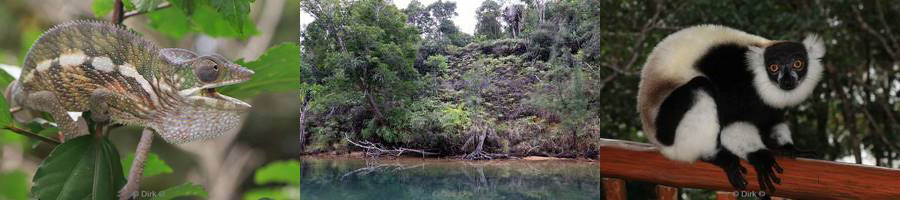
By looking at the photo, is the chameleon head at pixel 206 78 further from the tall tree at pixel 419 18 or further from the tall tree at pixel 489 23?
the tall tree at pixel 489 23

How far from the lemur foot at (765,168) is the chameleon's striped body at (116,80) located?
1.38 m

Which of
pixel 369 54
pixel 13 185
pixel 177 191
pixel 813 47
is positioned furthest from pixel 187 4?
pixel 813 47

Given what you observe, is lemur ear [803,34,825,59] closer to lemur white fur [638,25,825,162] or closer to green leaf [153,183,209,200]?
lemur white fur [638,25,825,162]

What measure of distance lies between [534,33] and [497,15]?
0.12 m

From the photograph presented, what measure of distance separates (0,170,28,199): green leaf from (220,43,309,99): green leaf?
500mm

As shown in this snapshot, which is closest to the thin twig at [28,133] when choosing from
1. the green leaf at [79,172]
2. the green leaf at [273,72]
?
the green leaf at [79,172]

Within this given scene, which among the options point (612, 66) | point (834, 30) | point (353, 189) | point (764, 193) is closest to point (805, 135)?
point (834, 30)

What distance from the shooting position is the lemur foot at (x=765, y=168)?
6.28ft

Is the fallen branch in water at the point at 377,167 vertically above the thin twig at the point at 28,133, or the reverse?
the thin twig at the point at 28,133

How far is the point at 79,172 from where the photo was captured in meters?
1.26

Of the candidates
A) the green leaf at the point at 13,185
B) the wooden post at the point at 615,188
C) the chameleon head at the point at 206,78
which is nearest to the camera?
the chameleon head at the point at 206,78

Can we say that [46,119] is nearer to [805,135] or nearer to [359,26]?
[359,26]

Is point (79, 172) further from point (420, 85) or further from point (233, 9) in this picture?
point (420, 85)

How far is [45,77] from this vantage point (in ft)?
4.82
